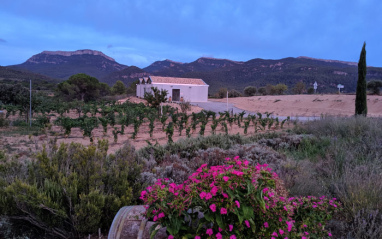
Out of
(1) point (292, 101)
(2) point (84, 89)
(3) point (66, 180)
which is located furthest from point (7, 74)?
(3) point (66, 180)

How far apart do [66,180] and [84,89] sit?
34.3 metres

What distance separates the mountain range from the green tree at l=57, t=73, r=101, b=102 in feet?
88.1

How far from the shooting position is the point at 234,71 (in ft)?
219

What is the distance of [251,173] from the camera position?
6.50 feet

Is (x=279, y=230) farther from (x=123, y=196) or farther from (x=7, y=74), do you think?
(x=7, y=74)

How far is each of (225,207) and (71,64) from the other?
10154 centimetres

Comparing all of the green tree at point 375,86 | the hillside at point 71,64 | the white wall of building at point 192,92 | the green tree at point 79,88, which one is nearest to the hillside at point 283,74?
the green tree at point 375,86

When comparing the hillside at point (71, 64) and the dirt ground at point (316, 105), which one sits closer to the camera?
the dirt ground at point (316, 105)

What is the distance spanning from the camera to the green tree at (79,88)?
106 feet

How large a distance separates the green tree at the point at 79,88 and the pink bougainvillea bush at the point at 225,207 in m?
33.5

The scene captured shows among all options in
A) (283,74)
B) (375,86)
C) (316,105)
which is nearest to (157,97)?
(316,105)

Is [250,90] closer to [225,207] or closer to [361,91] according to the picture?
[361,91]

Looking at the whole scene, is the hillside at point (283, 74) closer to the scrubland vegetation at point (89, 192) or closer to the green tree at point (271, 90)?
the green tree at point (271, 90)

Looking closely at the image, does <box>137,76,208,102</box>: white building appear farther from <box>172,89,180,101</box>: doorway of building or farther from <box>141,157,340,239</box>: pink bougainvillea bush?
<box>141,157,340,239</box>: pink bougainvillea bush
